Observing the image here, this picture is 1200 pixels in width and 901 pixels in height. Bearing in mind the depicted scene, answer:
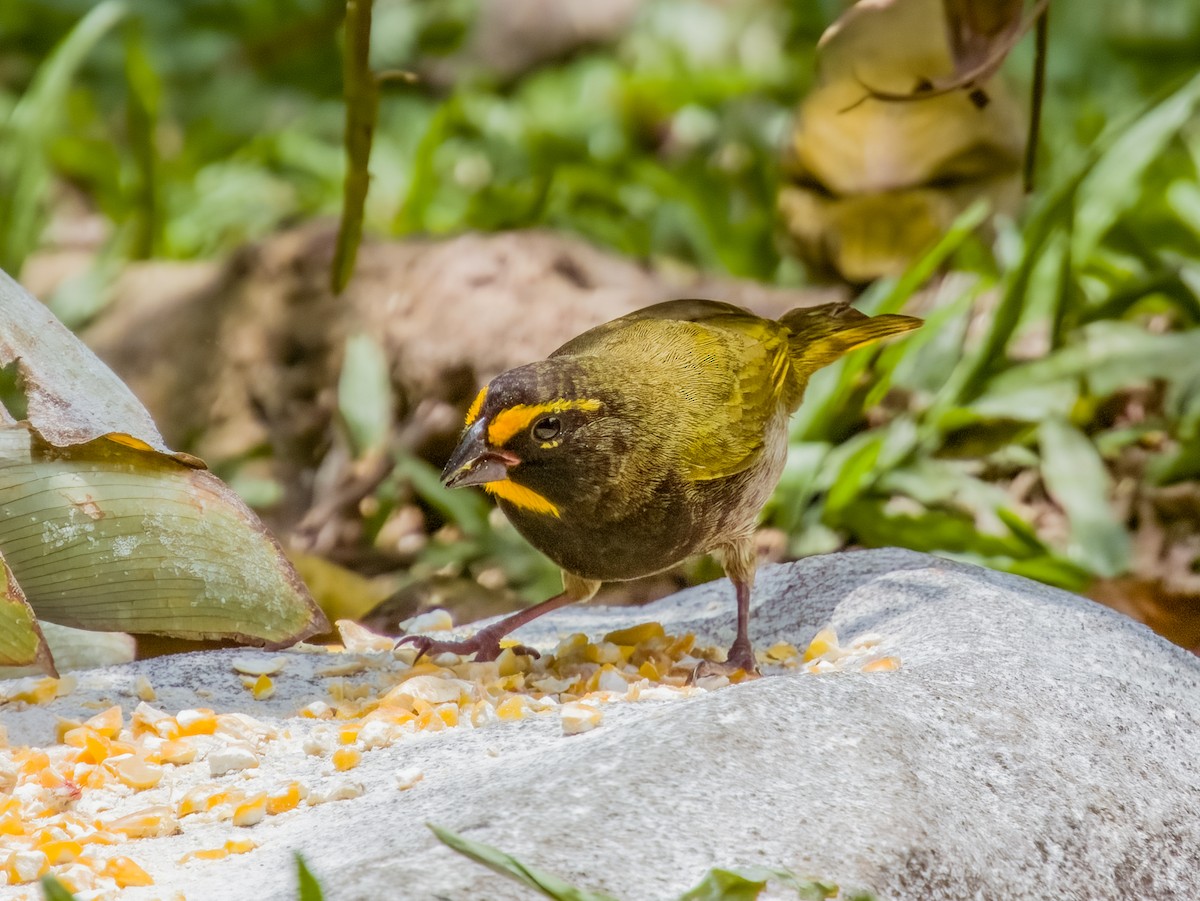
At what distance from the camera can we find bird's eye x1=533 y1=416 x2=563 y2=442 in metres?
2.61

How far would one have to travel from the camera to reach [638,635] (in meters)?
2.94

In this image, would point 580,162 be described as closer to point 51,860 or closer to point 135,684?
point 135,684

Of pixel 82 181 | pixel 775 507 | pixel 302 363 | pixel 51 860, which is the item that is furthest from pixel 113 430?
pixel 82 181

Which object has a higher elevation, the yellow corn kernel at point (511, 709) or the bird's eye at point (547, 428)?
the bird's eye at point (547, 428)

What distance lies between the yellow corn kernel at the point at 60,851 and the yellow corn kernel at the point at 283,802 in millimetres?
268

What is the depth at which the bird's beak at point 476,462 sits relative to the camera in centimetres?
257

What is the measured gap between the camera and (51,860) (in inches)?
75.3

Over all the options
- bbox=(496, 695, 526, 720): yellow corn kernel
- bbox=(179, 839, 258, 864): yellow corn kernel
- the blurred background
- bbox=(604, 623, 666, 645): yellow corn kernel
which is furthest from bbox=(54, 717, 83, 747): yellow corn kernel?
the blurred background

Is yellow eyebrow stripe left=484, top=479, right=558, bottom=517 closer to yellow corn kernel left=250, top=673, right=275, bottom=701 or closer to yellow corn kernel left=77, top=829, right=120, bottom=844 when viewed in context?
yellow corn kernel left=250, top=673, right=275, bottom=701

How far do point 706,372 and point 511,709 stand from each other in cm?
82

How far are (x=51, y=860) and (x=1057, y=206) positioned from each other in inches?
147

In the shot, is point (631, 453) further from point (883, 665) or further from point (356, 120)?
point (356, 120)

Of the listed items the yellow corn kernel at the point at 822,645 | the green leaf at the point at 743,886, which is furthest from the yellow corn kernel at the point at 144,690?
the green leaf at the point at 743,886

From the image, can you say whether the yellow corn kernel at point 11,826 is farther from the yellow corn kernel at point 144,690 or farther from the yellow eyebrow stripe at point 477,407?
the yellow eyebrow stripe at point 477,407
